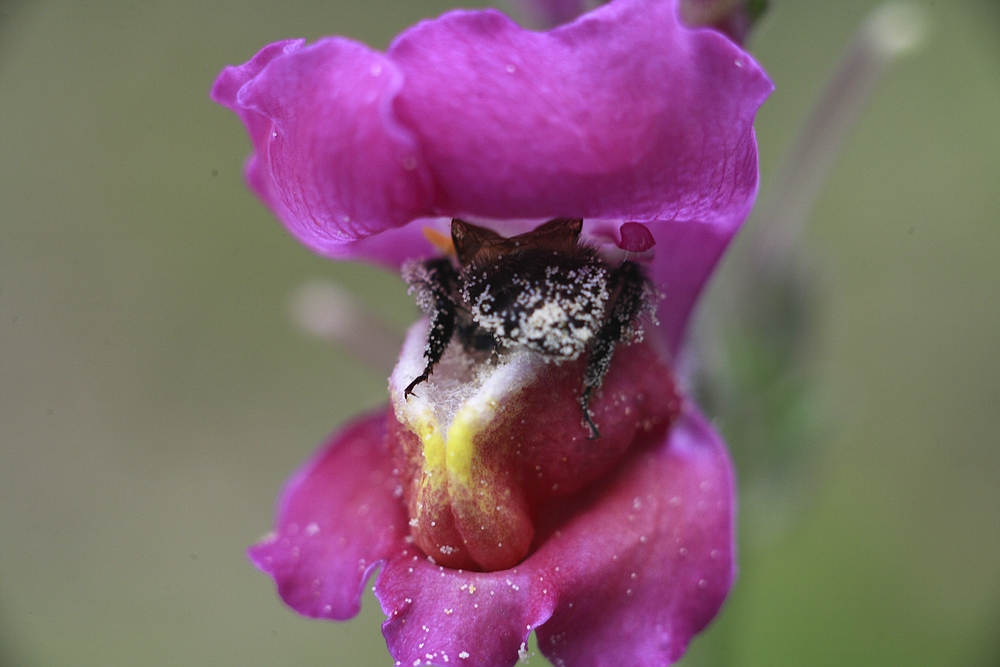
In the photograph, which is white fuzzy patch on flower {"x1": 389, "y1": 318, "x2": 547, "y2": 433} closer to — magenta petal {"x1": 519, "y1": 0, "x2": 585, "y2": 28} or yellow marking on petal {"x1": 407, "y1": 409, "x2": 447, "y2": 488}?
yellow marking on petal {"x1": 407, "y1": 409, "x2": 447, "y2": 488}

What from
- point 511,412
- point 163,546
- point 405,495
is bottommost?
point 163,546

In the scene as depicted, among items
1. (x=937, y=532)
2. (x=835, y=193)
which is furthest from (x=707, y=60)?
(x=835, y=193)

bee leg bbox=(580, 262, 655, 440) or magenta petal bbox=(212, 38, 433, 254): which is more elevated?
magenta petal bbox=(212, 38, 433, 254)

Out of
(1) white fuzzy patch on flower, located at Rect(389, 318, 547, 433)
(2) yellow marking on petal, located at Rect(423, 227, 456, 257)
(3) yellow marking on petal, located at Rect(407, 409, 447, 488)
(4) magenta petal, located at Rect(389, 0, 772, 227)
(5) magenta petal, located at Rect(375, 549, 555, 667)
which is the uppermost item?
(4) magenta petal, located at Rect(389, 0, 772, 227)

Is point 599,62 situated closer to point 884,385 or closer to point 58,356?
point 884,385

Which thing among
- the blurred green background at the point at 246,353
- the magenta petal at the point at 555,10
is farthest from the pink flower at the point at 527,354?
the blurred green background at the point at 246,353

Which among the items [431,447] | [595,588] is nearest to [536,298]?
[431,447]

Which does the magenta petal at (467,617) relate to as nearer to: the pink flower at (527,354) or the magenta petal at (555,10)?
the pink flower at (527,354)

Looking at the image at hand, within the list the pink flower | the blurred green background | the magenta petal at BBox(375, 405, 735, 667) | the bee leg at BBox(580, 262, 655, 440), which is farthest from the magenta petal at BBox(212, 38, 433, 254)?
the blurred green background
